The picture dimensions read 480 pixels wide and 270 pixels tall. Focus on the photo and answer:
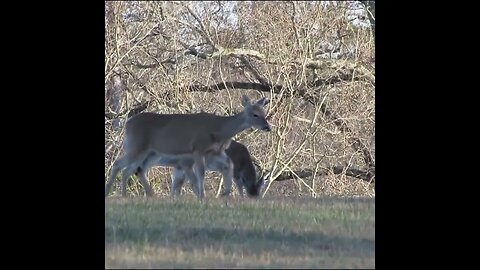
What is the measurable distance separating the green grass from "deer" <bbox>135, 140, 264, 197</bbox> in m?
3.80

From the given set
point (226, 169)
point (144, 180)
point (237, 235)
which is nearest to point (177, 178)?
point (144, 180)

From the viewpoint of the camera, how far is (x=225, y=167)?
15625 mm

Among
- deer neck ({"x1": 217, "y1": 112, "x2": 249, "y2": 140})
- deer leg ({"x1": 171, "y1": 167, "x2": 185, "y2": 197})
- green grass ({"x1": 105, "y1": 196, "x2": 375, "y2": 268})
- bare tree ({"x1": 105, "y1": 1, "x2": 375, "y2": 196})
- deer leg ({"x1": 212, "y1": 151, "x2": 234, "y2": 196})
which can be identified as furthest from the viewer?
bare tree ({"x1": 105, "y1": 1, "x2": 375, "y2": 196})

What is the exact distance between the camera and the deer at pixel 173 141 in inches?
609

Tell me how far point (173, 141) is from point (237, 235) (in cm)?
653

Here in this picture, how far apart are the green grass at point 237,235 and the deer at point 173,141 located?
3.62 m

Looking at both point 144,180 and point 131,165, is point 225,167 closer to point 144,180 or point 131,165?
point 144,180

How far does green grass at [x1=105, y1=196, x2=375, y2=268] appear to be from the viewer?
311 inches

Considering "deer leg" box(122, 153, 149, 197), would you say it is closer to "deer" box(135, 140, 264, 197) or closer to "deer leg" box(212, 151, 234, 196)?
"deer" box(135, 140, 264, 197)

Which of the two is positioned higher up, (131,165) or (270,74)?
(270,74)

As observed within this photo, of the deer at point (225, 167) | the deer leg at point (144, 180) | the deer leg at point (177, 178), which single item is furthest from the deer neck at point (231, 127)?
the deer leg at point (144, 180)

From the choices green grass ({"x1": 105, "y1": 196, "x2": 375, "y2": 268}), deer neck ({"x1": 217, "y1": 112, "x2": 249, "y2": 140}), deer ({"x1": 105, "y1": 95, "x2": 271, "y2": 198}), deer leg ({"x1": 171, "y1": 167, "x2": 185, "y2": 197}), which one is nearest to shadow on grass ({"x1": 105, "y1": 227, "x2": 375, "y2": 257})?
green grass ({"x1": 105, "y1": 196, "x2": 375, "y2": 268})
